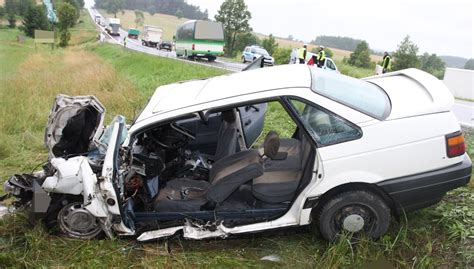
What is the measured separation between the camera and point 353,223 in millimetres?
3219

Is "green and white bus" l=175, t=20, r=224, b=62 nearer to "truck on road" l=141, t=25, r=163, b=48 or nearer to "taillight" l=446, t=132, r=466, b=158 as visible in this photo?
"truck on road" l=141, t=25, r=163, b=48

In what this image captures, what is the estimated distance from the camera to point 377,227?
3.24 metres

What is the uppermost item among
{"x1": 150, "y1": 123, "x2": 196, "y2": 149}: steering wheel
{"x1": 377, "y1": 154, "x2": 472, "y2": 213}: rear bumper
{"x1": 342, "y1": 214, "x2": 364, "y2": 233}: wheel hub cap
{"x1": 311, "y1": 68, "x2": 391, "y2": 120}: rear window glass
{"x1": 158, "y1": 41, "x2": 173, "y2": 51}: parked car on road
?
{"x1": 311, "y1": 68, "x2": 391, "y2": 120}: rear window glass

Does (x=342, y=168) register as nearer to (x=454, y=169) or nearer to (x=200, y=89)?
(x=454, y=169)

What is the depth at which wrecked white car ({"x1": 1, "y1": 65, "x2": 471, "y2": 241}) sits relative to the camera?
3088mm

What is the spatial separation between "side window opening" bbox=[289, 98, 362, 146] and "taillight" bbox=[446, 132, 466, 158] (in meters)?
0.70

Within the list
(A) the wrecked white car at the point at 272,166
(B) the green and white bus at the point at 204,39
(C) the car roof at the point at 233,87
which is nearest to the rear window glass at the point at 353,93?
(A) the wrecked white car at the point at 272,166

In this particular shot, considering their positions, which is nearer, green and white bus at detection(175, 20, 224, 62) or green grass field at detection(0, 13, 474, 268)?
green grass field at detection(0, 13, 474, 268)

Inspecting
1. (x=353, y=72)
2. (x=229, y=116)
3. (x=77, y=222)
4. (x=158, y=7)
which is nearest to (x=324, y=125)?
(x=229, y=116)

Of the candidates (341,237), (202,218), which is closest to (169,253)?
(202,218)

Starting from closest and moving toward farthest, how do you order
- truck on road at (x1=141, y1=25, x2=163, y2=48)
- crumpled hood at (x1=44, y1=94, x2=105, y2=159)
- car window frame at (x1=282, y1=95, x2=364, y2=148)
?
1. car window frame at (x1=282, y1=95, x2=364, y2=148)
2. crumpled hood at (x1=44, y1=94, x2=105, y2=159)
3. truck on road at (x1=141, y1=25, x2=163, y2=48)

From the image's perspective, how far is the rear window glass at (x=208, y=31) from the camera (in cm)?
3019

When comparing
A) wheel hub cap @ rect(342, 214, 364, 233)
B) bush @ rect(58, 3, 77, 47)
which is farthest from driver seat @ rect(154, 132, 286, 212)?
bush @ rect(58, 3, 77, 47)

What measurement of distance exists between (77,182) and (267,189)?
157 centimetres
